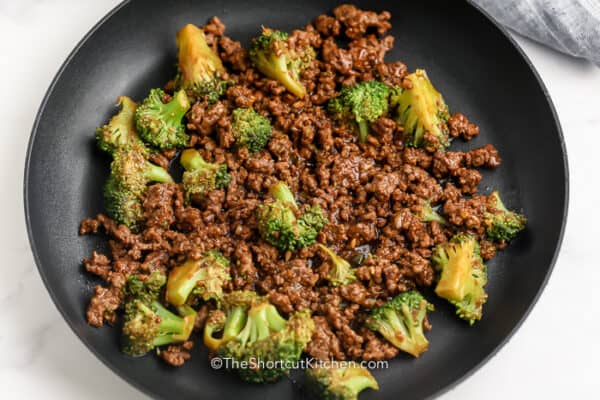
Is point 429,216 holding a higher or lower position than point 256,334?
higher

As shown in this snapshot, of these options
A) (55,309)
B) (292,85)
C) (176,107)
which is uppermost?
(292,85)

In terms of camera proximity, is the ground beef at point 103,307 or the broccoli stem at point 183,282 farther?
the ground beef at point 103,307

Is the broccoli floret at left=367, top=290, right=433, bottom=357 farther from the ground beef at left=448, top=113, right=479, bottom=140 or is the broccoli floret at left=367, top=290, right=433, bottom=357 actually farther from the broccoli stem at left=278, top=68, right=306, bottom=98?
the broccoli stem at left=278, top=68, right=306, bottom=98

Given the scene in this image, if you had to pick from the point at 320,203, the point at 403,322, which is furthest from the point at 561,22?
the point at 403,322

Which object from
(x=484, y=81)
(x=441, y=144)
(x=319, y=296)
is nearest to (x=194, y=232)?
(x=319, y=296)

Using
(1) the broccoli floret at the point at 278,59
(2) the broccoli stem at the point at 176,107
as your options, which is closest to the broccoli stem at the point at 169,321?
(2) the broccoli stem at the point at 176,107

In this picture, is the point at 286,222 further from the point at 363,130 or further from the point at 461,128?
the point at 461,128

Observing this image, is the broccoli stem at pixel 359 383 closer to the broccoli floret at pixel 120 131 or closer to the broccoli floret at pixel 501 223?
the broccoli floret at pixel 501 223
